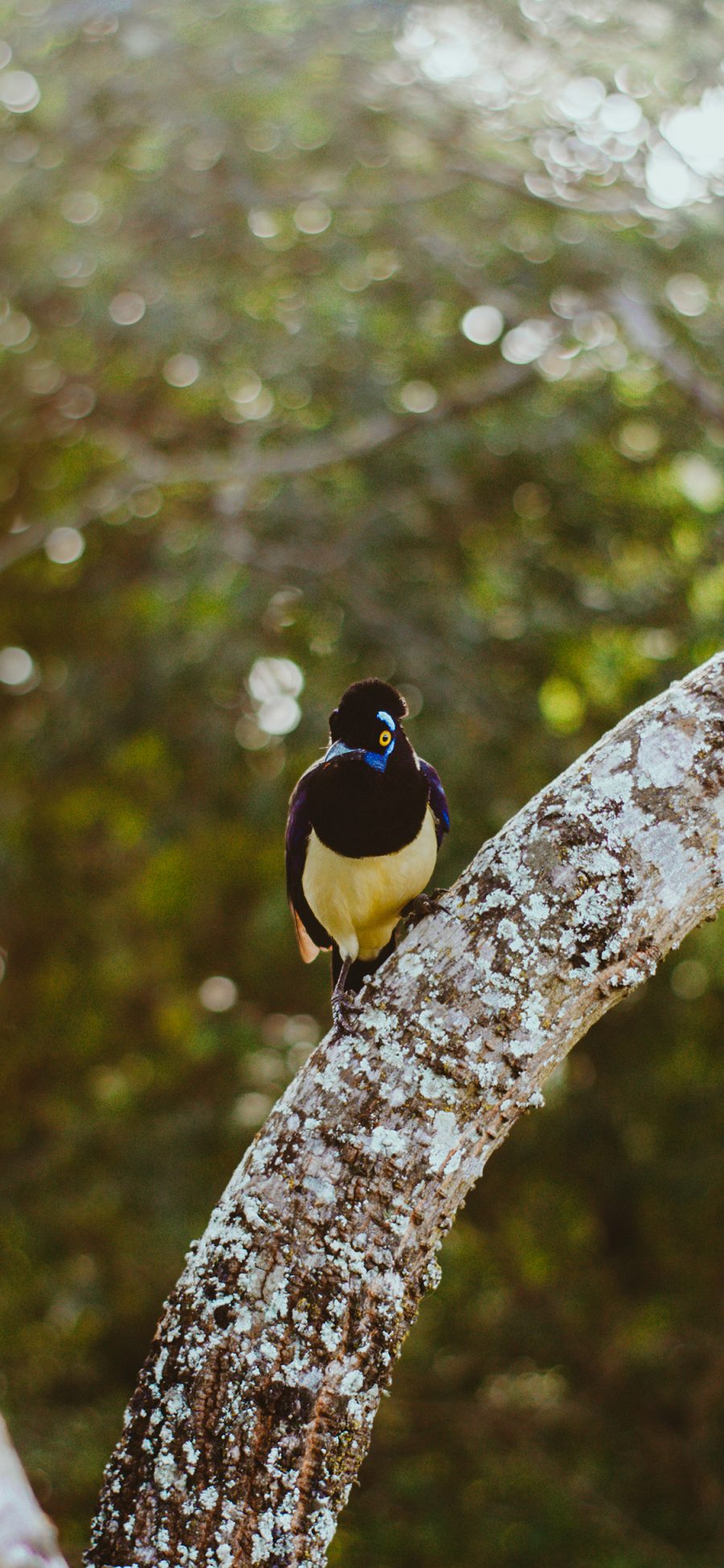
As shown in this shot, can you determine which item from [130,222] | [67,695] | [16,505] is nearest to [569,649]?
[67,695]

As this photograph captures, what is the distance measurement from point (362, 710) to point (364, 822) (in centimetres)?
28

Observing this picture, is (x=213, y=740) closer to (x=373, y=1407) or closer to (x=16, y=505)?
(x=16, y=505)

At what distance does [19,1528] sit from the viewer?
3.71 feet

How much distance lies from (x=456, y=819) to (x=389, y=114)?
3.47 metres

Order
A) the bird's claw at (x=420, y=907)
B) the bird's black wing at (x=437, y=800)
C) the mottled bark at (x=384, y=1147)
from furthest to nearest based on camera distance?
the bird's black wing at (x=437, y=800)
the bird's claw at (x=420, y=907)
the mottled bark at (x=384, y=1147)

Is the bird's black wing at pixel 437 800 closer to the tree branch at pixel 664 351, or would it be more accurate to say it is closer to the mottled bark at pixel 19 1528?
the mottled bark at pixel 19 1528

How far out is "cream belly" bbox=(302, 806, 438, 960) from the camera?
2.59 meters

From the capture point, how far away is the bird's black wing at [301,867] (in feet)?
8.89

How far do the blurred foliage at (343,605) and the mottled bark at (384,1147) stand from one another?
2.13 meters

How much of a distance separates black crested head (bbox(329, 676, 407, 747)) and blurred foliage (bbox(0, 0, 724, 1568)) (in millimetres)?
1545

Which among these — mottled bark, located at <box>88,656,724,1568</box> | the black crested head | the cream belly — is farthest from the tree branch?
mottled bark, located at <box>88,656,724,1568</box>

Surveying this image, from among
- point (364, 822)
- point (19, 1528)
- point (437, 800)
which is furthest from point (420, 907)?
point (19, 1528)

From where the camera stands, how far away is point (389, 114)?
5.45 meters

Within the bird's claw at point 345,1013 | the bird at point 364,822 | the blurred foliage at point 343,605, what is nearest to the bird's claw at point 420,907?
the bird at point 364,822
